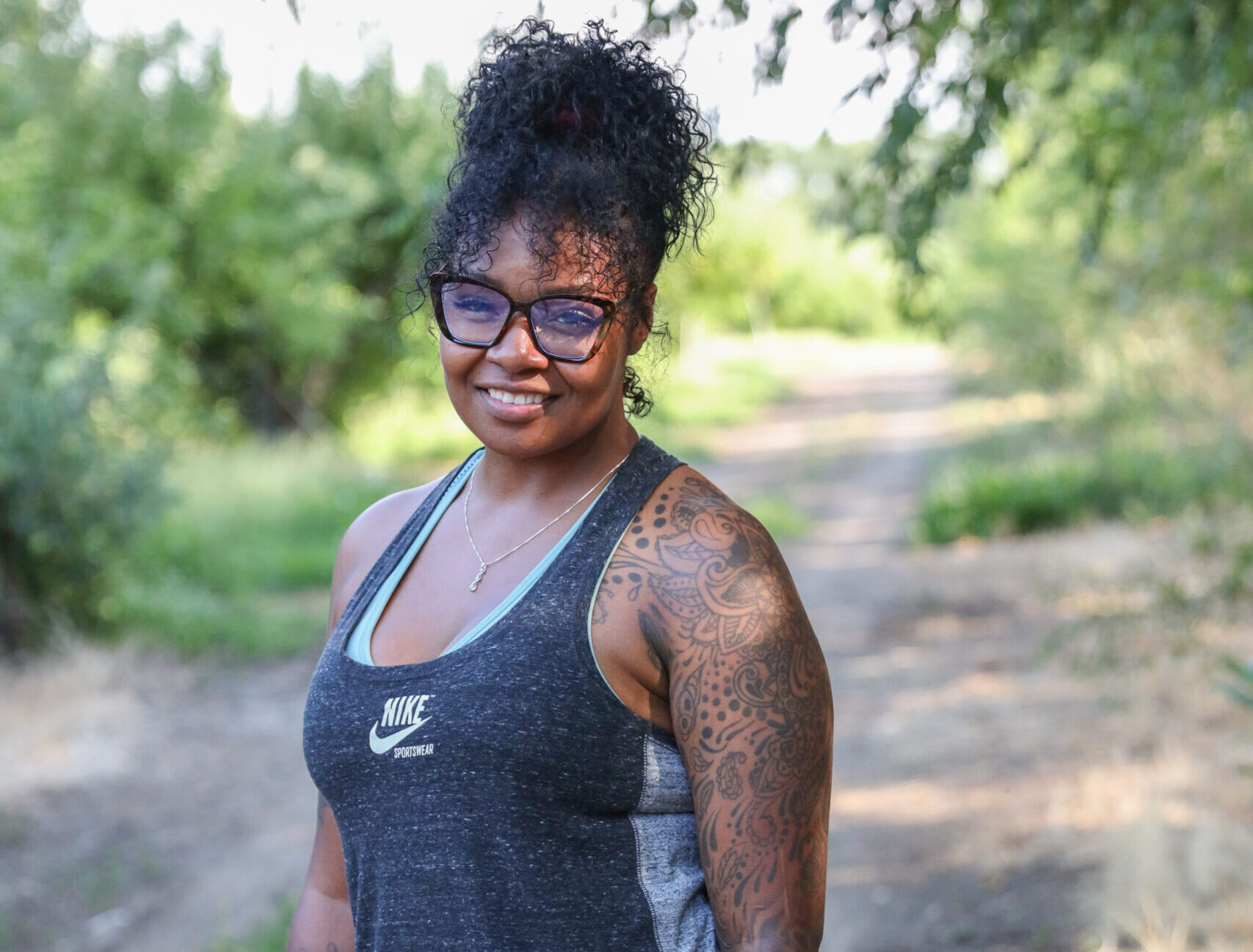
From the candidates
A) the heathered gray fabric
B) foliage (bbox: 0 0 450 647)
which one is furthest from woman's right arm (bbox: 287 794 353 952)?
foliage (bbox: 0 0 450 647)

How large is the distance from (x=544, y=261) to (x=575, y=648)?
0.47m

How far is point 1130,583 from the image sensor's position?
7980mm

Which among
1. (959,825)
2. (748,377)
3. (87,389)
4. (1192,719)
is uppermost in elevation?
(748,377)

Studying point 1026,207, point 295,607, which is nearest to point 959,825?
point 295,607

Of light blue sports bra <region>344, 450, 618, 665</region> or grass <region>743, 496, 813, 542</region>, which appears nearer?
light blue sports bra <region>344, 450, 618, 665</region>

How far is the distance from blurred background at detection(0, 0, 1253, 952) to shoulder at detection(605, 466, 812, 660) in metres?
0.37

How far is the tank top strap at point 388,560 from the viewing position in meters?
1.73

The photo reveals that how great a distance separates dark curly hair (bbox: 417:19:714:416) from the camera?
155 centimetres

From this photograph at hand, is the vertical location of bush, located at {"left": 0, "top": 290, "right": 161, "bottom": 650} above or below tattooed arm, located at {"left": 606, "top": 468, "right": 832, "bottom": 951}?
above

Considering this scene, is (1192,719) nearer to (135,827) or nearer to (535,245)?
(135,827)

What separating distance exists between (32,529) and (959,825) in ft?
17.5

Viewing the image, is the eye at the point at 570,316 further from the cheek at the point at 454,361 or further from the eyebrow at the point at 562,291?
the cheek at the point at 454,361

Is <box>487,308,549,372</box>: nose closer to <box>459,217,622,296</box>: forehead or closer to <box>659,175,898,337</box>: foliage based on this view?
<box>459,217,622,296</box>: forehead

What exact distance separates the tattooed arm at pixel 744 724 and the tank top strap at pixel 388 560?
0.42m
